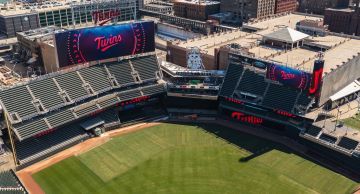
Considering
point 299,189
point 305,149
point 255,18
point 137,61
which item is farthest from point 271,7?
point 299,189

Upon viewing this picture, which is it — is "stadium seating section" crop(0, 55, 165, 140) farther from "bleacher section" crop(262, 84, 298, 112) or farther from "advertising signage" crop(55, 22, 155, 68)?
"bleacher section" crop(262, 84, 298, 112)

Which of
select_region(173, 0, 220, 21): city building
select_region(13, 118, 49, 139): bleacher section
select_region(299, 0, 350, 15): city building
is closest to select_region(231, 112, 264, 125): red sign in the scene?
select_region(13, 118, 49, 139): bleacher section

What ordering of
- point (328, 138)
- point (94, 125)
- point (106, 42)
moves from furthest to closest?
point (106, 42)
point (94, 125)
point (328, 138)

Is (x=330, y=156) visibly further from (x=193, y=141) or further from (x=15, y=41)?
(x=15, y=41)

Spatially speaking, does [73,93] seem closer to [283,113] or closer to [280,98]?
[280,98]

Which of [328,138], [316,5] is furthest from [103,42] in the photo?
[316,5]

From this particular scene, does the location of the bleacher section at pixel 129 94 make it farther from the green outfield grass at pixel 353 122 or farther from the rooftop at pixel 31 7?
the rooftop at pixel 31 7
